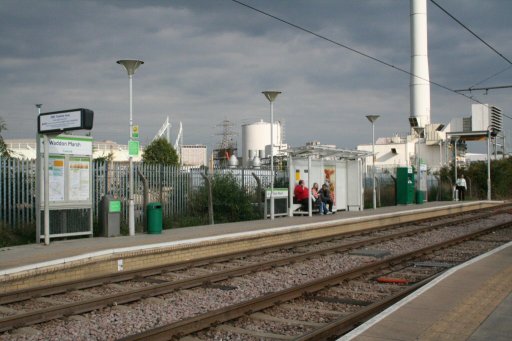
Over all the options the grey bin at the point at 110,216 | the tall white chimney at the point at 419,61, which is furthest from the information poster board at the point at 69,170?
the tall white chimney at the point at 419,61

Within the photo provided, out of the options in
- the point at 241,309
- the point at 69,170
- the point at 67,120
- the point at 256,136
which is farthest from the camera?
the point at 256,136

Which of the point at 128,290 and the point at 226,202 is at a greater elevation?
the point at 226,202

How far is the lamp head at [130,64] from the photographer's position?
1650 cm

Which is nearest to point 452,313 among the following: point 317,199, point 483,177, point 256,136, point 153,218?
point 153,218

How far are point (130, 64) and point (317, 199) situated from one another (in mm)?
11557

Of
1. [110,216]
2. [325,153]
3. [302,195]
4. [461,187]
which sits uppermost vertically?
[325,153]

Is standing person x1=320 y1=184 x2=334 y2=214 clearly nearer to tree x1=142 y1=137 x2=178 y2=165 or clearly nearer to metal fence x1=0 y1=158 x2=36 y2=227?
metal fence x1=0 y1=158 x2=36 y2=227

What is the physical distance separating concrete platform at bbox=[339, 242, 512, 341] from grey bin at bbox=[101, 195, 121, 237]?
9.59m

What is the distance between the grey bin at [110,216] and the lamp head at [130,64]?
3605mm

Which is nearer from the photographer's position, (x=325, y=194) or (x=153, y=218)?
(x=153, y=218)

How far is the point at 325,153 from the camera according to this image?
25203mm

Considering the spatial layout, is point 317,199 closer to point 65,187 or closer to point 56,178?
point 65,187

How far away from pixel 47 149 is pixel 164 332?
898 cm

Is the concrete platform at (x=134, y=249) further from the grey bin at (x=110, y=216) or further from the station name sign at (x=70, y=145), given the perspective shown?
the station name sign at (x=70, y=145)
